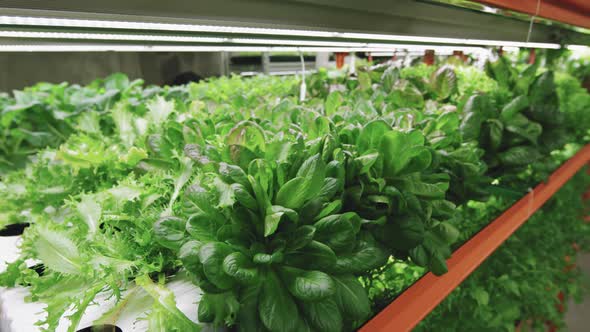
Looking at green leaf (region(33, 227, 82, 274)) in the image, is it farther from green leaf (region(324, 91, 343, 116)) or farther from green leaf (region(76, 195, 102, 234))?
green leaf (region(324, 91, 343, 116))

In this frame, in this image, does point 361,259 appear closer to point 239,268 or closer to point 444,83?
point 239,268

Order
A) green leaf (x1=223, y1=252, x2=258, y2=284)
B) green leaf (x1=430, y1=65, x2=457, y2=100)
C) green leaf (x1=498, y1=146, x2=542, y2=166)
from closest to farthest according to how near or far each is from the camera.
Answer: green leaf (x1=223, y1=252, x2=258, y2=284)
green leaf (x1=498, y1=146, x2=542, y2=166)
green leaf (x1=430, y1=65, x2=457, y2=100)

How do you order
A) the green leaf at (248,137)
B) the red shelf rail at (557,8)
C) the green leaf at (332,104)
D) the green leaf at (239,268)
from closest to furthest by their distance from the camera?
the green leaf at (239,268) → the green leaf at (248,137) → the red shelf rail at (557,8) → the green leaf at (332,104)

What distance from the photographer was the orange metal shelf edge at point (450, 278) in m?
0.77

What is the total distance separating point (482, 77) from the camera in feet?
6.40

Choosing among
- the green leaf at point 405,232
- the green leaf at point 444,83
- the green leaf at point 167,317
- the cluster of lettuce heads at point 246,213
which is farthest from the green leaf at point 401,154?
the green leaf at point 444,83

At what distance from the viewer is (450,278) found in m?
0.95

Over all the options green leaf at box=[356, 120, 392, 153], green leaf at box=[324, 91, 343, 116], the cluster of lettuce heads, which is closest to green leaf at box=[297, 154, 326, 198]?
the cluster of lettuce heads

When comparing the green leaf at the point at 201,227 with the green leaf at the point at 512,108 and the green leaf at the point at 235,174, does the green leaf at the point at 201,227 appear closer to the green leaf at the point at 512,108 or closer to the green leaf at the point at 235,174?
the green leaf at the point at 235,174

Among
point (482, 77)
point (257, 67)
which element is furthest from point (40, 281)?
point (257, 67)

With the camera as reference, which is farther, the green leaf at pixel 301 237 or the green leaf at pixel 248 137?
the green leaf at pixel 248 137

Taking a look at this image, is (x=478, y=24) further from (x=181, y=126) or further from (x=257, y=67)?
(x=257, y=67)

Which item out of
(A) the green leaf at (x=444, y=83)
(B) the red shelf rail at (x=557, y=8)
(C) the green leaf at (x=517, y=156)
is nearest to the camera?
(B) the red shelf rail at (x=557, y=8)

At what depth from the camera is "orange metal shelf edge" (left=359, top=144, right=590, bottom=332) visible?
77cm
